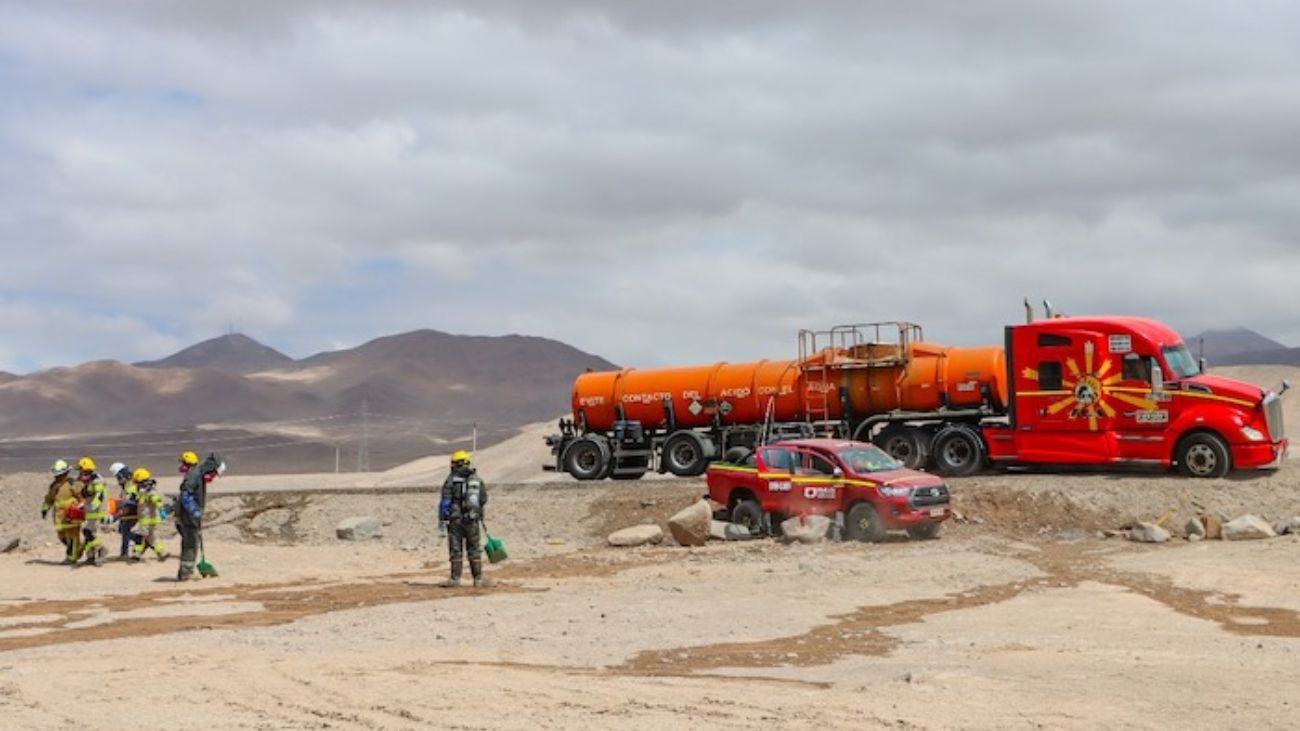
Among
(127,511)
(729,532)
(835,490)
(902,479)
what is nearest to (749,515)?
(729,532)

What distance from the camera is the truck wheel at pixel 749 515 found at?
24.6 metres

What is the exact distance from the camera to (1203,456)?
27.1m

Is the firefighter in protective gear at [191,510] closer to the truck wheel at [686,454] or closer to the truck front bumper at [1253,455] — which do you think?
the truck wheel at [686,454]

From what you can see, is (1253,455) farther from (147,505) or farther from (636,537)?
(147,505)

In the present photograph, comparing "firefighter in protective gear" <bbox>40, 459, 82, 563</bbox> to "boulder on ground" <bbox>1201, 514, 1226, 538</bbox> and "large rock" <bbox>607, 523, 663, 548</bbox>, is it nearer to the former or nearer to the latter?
"large rock" <bbox>607, 523, 663, 548</bbox>

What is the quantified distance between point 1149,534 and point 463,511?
40.2 feet

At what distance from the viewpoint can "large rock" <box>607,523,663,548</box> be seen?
25.2 metres

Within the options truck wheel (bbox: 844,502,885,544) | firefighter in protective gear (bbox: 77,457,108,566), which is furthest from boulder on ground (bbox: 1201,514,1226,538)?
firefighter in protective gear (bbox: 77,457,108,566)

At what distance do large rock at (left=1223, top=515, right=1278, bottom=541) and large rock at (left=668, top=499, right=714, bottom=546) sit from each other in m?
8.88

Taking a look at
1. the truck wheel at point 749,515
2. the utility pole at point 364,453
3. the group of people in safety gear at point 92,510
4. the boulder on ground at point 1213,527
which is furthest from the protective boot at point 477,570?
the utility pole at point 364,453

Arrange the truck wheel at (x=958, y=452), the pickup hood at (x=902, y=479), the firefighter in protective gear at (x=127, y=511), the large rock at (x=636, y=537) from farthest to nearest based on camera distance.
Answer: the truck wheel at (x=958, y=452) → the large rock at (x=636, y=537) → the firefighter in protective gear at (x=127, y=511) → the pickup hood at (x=902, y=479)

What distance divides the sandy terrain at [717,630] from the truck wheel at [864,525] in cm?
27

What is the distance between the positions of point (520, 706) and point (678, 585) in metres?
9.19

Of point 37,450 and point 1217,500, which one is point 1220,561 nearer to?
point 1217,500
